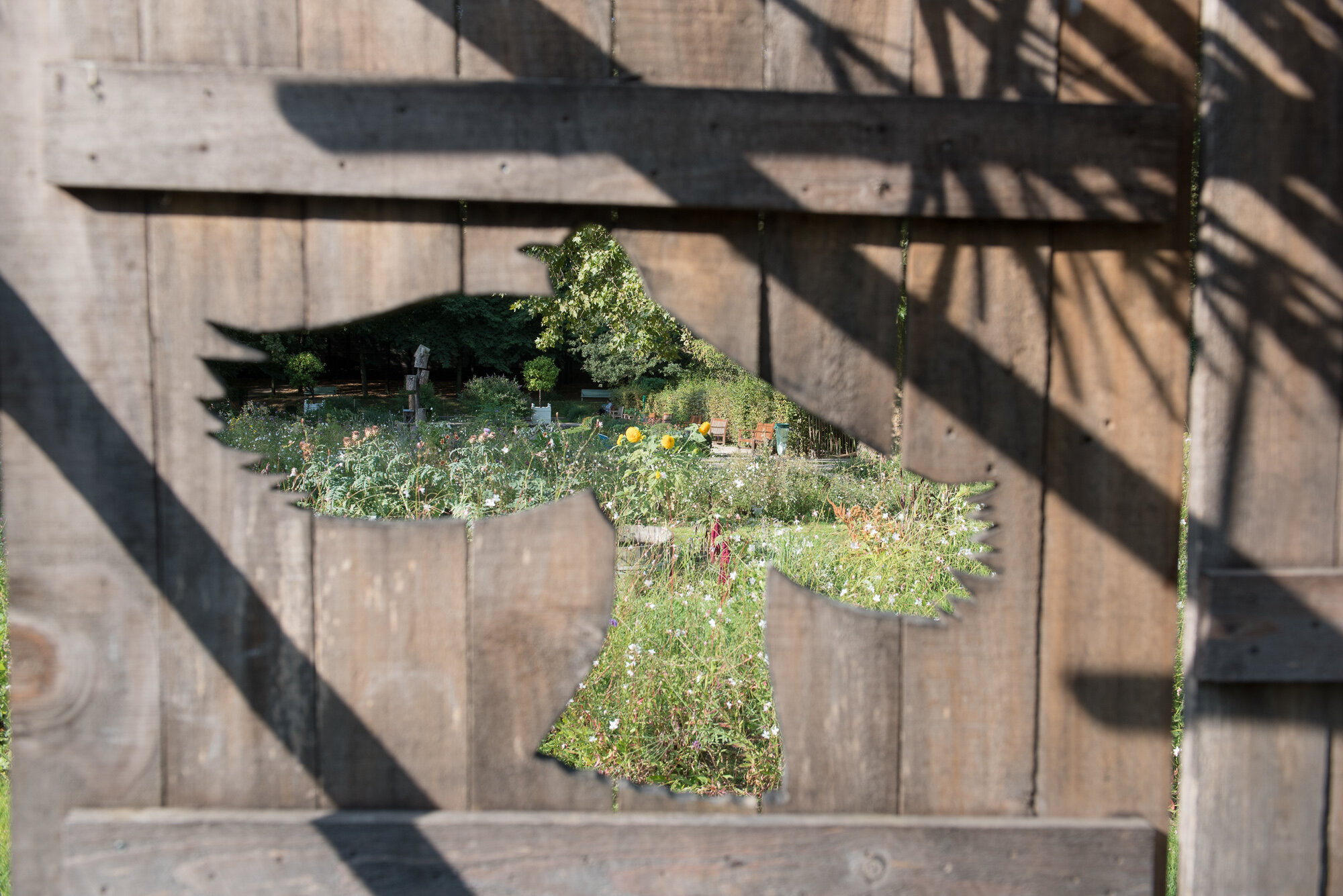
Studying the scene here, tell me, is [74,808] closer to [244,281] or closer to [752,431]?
[244,281]

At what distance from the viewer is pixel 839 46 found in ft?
4.17

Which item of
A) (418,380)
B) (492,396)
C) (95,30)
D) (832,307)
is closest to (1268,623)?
(832,307)

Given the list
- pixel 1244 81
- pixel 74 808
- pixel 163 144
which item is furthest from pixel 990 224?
pixel 74 808

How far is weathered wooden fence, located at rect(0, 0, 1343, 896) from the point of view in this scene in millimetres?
1238

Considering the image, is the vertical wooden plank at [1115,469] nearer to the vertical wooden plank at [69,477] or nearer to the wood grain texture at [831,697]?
the wood grain texture at [831,697]

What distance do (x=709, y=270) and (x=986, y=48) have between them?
538 mm

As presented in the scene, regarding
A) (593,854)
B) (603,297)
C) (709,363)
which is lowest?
(593,854)

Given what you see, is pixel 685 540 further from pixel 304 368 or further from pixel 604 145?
pixel 304 368

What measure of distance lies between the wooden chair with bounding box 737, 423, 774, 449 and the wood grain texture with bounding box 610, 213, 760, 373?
9.64m

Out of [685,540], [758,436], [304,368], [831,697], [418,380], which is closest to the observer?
[831,697]

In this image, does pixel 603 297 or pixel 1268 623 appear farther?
pixel 603 297

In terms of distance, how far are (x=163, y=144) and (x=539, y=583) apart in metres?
0.84

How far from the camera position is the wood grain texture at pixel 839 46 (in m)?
1.27

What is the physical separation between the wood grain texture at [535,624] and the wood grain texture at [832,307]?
386 mm
